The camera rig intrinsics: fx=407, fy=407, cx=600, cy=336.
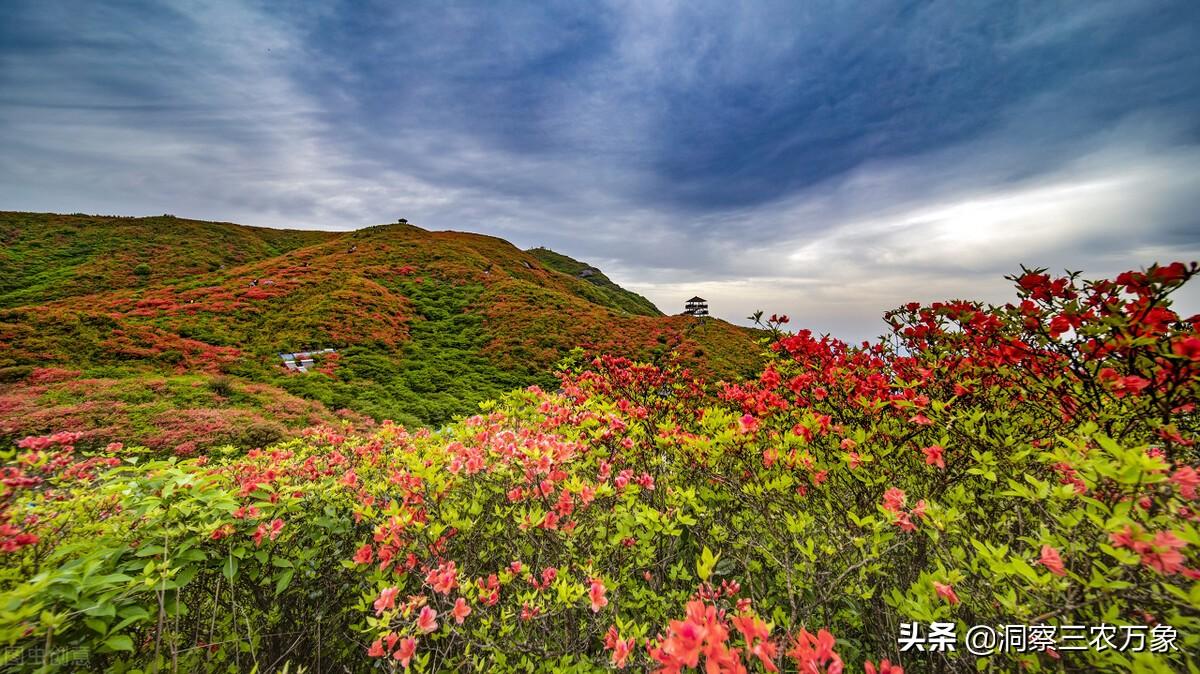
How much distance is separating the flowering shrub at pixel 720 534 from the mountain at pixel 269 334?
26.5 ft

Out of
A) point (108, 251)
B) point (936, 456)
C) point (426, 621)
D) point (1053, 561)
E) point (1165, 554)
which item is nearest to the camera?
point (1165, 554)

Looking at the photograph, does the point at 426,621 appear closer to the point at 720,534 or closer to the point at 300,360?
the point at 720,534

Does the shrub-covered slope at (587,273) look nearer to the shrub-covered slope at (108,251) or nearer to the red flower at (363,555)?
the shrub-covered slope at (108,251)

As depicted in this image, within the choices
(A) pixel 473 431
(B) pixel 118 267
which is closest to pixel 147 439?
(A) pixel 473 431

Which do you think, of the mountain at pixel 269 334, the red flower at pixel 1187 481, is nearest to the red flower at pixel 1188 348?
the red flower at pixel 1187 481

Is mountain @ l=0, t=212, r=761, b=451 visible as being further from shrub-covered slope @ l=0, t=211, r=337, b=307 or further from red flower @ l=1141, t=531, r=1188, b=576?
red flower @ l=1141, t=531, r=1188, b=576

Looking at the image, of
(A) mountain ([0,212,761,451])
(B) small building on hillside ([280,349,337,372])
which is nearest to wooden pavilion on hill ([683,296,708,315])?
(A) mountain ([0,212,761,451])

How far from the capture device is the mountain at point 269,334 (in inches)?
394

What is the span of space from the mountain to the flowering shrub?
8085 millimetres

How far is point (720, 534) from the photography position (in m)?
2.68

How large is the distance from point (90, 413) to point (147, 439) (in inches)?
82.6

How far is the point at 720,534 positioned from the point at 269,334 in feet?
63.8

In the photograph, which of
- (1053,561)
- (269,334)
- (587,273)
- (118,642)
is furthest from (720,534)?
(587,273)

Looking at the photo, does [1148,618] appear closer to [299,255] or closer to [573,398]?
[573,398]
